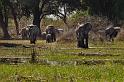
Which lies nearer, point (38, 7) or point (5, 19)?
point (5, 19)

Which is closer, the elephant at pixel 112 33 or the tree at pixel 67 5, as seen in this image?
the elephant at pixel 112 33

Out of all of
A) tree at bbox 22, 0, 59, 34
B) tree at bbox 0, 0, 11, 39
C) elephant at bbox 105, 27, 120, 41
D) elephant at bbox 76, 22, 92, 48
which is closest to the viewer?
elephant at bbox 76, 22, 92, 48

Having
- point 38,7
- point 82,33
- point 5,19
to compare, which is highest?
point 38,7

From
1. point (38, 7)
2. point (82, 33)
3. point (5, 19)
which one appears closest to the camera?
point (82, 33)

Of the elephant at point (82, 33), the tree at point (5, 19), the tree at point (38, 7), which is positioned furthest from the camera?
the tree at point (38, 7)

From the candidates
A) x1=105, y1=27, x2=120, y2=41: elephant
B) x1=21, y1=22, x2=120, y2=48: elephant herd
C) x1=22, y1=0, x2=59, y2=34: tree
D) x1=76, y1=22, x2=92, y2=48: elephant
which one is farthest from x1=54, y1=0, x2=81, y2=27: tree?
x1=76, y1=22, x2=92, y2=48: elephant

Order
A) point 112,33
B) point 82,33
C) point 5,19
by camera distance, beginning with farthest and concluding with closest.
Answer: point 5,19 < point 112,33 < point 82,33

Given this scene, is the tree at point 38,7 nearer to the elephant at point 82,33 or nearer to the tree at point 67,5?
the tree at point 67,5

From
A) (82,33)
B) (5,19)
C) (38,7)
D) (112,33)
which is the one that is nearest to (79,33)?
(82,33)

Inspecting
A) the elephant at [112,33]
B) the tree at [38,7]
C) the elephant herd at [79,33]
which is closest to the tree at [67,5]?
the tree at [38,7]

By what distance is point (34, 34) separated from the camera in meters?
45.1

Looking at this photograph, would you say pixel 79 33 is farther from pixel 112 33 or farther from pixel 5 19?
Result: pixel 5 19

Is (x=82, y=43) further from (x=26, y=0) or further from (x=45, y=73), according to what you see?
(x=26, y=0)

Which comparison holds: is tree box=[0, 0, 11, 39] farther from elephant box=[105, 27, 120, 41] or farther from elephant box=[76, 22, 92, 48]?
elephant box=[76, 22, 92, 48]
